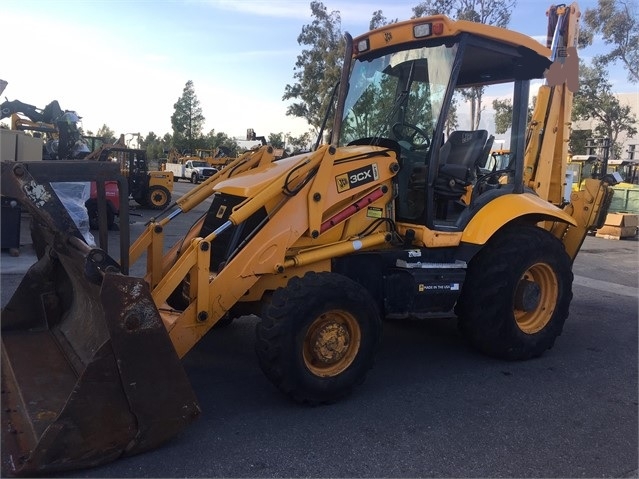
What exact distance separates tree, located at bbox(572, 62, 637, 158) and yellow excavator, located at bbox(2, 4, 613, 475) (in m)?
29.1

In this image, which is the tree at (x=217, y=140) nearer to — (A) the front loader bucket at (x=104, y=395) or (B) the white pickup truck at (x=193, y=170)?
(B) the white pickup truck at (x=193, y=170)

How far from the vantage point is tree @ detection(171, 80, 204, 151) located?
2447 inches

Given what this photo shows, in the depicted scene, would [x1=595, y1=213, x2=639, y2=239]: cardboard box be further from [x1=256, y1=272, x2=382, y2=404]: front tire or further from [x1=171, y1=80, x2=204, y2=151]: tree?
[x1=171, y1=80, x2=204, y2=151]: tree

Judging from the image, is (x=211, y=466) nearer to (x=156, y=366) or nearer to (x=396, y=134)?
(x=156, y=366)

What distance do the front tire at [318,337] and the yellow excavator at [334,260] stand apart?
0.01m

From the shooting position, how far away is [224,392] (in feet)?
13.7

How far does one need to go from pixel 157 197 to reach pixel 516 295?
16.8 metres

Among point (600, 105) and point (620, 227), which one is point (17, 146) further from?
point (600, 105)

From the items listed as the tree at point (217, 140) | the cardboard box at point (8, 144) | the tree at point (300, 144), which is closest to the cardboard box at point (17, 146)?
the cardboard box at point (8, 144)

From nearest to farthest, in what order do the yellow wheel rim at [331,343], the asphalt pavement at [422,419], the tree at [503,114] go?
1. the asphalt pavement at [422,419]
2. the yellow wheel rim at [331,343]
3. the tree at [503,114]

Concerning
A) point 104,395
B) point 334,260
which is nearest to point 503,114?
point 334,260

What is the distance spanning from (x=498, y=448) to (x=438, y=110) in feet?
8.93

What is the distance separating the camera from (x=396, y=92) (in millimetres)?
5191

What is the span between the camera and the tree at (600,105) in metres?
31.4
